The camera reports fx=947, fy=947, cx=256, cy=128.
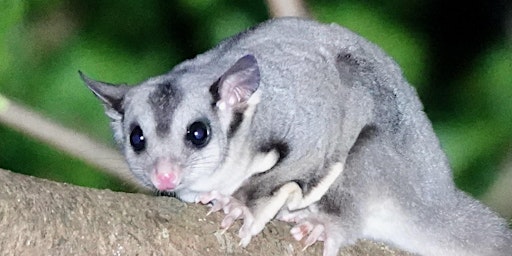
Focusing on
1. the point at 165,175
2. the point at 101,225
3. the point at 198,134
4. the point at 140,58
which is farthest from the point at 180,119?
the point at 140,58

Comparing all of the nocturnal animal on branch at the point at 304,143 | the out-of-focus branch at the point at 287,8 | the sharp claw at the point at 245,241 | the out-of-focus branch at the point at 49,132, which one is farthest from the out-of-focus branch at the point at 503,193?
the sharp claw at the point at 245,241

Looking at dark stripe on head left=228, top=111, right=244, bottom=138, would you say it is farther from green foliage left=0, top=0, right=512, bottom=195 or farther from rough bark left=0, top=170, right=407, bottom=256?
green foliage left=0, top=0, right=512, bottom=195

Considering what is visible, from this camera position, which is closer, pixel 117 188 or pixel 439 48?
pixel 117 188

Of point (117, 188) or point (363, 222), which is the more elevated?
point (363, 222)

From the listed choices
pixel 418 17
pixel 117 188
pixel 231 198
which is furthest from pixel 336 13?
pixel 231 198

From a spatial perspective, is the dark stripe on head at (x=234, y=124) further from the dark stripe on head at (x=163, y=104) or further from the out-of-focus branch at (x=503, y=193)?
the out-of-focus branch at (x=503, y=193)

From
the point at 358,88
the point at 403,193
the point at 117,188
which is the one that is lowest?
the point at 117,188

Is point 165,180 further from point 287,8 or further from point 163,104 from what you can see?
point 287,8

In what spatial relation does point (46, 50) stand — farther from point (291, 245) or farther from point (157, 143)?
point (291, 245)
